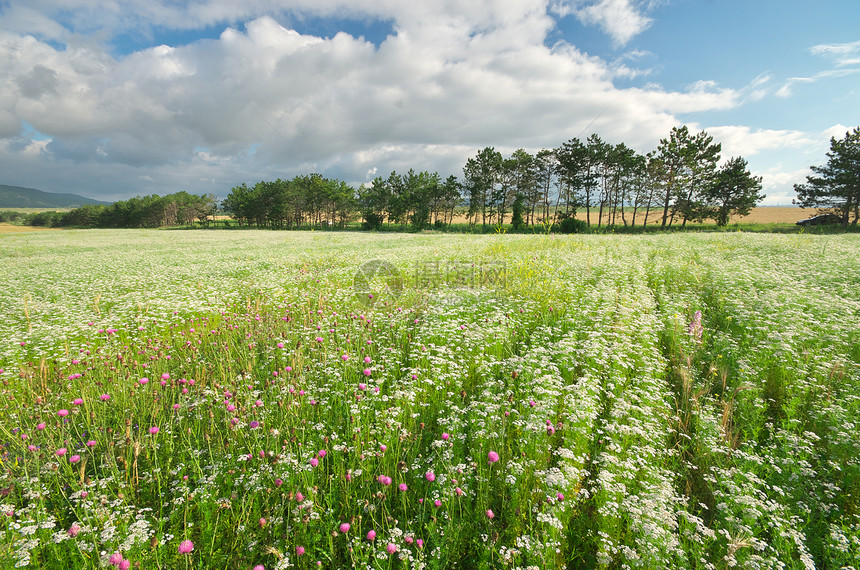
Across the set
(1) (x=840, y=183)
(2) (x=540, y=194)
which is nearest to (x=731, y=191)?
(1) (x=840, y=183)

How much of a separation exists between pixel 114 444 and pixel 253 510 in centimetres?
189

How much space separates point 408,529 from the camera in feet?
8.41

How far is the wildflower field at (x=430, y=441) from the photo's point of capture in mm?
2414

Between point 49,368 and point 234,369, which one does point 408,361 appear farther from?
point 49,368

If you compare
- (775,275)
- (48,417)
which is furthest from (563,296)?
(48,417)

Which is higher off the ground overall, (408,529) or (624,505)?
(624,505)
